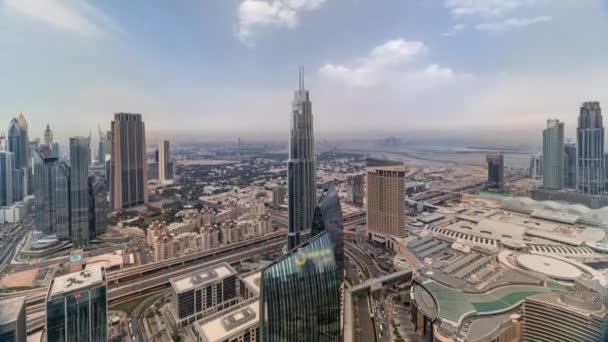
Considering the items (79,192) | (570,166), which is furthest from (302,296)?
(570,166)

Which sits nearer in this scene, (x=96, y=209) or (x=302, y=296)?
(x=302, y=296)

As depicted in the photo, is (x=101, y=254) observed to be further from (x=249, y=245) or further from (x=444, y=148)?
(x=444, y=148)

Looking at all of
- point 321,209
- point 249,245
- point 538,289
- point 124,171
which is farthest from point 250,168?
point 538,289

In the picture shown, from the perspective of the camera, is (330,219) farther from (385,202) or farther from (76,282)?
(385,202)

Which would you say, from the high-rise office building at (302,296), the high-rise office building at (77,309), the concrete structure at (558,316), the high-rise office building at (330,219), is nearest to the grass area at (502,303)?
the concrete structure at (558,316)

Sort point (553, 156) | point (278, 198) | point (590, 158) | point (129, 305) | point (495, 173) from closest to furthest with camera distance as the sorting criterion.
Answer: point (129, 305)
point (590, 158)
point (553, 156)
point (278, 198)
point (495, 173)

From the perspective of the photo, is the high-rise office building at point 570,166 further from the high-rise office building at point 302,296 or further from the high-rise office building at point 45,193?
the high-rise office building at point 45,193
